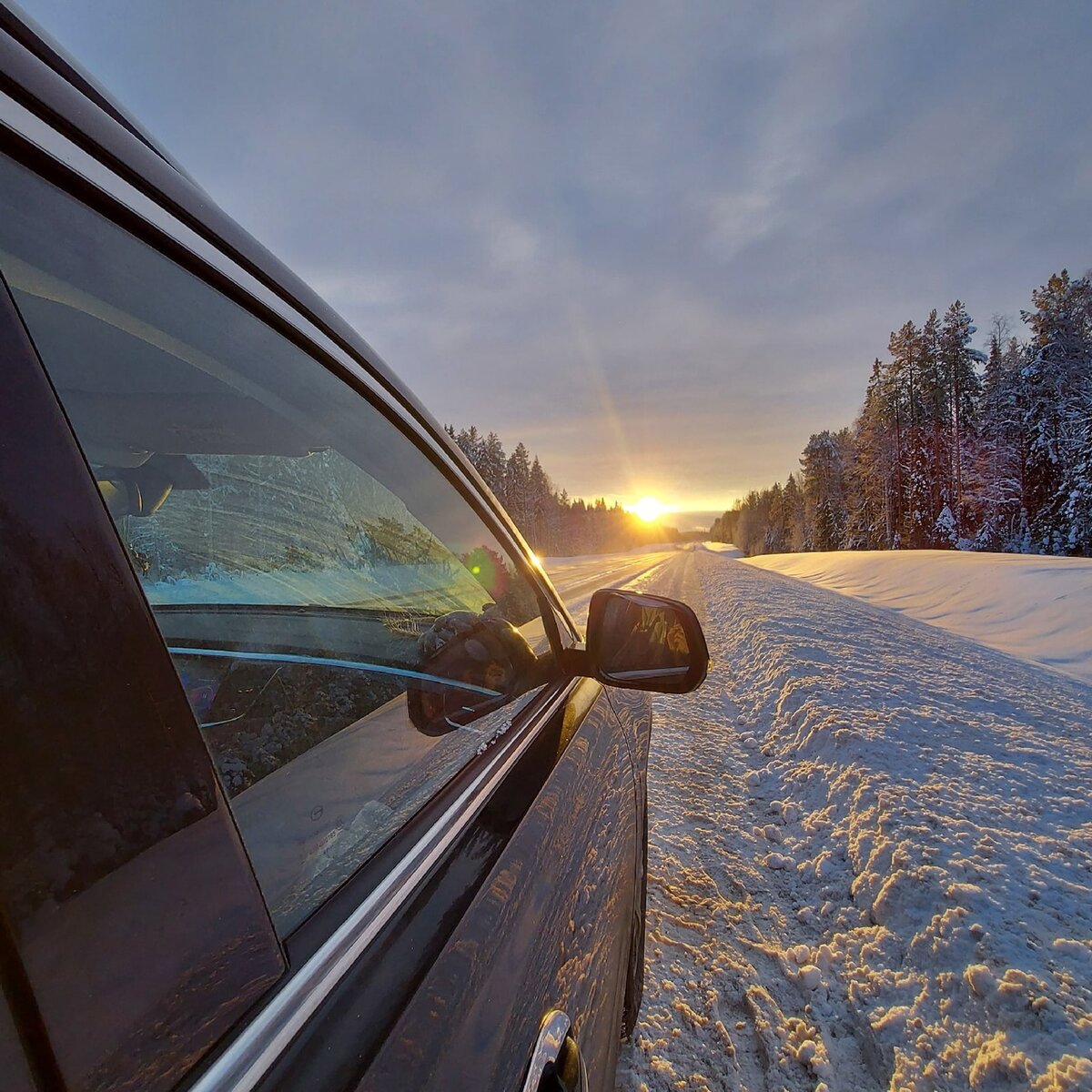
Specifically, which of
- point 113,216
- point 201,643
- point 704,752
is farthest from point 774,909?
point 113,216

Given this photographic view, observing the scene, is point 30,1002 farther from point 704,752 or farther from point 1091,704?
point 1091,704

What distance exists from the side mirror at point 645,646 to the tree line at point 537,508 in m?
25.3

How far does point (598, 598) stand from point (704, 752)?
3.47 metres

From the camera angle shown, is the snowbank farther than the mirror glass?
Yes

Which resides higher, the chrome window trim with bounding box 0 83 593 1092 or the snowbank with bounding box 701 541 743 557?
the snowbank with bounding box 701 541 743 557

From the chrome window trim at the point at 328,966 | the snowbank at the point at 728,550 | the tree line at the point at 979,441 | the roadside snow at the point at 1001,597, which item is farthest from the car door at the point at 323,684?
the snowbank at the point at 728,550

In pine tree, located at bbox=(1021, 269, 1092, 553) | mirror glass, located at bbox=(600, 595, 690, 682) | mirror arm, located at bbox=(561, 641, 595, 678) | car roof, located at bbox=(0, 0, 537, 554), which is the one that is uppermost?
pine tree, located at bbox=(1021, 269, 1092, 553)

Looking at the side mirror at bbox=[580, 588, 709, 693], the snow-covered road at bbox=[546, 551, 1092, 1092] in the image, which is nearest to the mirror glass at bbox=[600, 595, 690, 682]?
the side mirror at bbox=[580, 588, 709, 693]

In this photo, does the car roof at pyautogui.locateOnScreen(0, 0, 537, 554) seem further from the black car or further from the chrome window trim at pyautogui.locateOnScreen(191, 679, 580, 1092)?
the chrome window trim at pyautogui.locateOnScreen(191, 679, 580, 1092)

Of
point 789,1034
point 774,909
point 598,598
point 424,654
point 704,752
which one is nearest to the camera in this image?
point 424,654

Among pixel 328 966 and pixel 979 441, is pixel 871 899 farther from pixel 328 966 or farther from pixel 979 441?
pixel 979 441

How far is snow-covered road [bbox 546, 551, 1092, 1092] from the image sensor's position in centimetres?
190

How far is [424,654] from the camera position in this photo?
149 centimetres

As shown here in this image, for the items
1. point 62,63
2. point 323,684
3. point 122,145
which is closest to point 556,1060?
point 323,684
